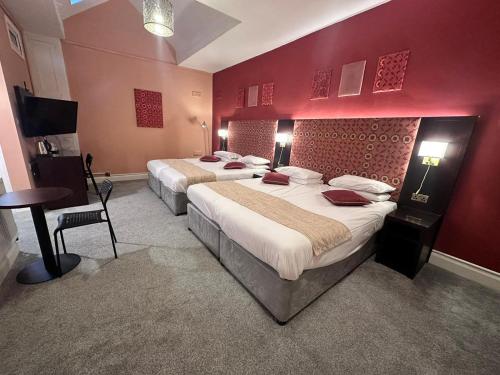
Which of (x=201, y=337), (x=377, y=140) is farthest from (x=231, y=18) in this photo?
(x=201, y=337)

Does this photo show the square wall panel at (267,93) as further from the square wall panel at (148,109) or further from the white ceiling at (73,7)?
the white ceiling at (73,7)

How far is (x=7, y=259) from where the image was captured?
1.94m

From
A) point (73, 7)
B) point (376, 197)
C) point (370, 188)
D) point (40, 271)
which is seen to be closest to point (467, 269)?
point (376, 197)

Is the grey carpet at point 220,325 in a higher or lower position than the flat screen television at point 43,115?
lower

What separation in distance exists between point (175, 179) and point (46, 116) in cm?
223

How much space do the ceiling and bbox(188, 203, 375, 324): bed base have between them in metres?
2.80

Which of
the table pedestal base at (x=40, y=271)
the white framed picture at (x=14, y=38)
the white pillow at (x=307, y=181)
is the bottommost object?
the table pedestal base at (x=40, y=271)

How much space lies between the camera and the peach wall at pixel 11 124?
2664mm

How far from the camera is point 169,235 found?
8.83 feet

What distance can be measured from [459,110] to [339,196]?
1.43 metres

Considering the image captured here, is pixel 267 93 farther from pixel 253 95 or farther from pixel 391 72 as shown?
pixel 391 72

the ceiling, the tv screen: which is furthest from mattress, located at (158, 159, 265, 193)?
the ceiling

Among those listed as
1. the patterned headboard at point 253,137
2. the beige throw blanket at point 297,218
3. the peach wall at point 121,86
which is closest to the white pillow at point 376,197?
the beige throw blanket at point 297,218

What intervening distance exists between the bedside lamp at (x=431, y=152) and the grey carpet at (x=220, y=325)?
1.18 meters
